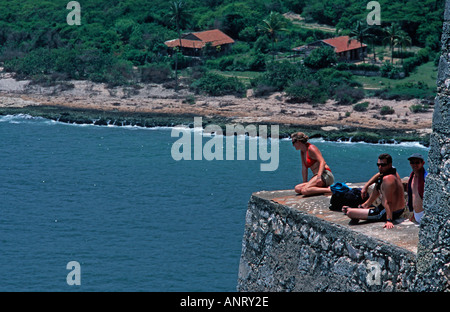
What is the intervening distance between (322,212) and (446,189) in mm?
2278

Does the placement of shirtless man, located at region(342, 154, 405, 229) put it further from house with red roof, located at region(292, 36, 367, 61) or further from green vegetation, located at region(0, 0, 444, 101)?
house with red roof, located at region(292, 36, 367, 61)

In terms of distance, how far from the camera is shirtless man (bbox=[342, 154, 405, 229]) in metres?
7.68

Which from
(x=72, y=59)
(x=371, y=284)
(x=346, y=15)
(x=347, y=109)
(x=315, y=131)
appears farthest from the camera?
(x=346, y=15)

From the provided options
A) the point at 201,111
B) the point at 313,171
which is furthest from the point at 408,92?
the point at 313,171

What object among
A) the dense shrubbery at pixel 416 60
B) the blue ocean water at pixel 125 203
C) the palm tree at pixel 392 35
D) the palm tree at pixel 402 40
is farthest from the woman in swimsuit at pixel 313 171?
the palm tree at pixel 402 40

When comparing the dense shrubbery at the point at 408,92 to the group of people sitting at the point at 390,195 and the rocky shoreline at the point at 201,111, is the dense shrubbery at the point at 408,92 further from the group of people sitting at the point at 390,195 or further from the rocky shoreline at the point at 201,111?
the group of people sitting at the point at 390,195

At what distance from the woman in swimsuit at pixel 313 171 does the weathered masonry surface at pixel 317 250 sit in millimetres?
153

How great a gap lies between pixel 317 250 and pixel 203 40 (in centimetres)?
5777

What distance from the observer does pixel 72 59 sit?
61344 millimetres

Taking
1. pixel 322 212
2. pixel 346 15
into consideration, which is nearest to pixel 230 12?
pixel 346 15

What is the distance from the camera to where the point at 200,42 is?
211 ft

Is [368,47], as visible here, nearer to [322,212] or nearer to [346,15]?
[346,15]

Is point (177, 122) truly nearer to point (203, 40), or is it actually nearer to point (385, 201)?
point (203, 40)

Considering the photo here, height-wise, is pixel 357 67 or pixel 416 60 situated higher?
pixel 416 60
